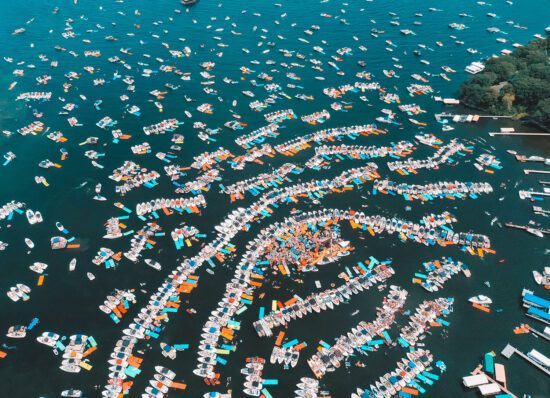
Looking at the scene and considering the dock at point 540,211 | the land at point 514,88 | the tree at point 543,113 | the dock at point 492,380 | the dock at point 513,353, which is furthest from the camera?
the land at point 514,88

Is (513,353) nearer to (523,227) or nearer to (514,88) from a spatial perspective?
(523,227)

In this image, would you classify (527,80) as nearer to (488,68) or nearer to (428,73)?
(488,68)

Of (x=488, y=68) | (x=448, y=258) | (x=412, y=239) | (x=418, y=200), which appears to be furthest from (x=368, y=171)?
(x=488, y=68)

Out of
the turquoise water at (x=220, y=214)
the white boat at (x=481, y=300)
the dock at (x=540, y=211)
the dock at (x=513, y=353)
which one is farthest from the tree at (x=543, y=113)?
the dock at (x=513, y=353)

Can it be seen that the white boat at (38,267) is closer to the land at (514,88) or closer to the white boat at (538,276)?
the white boat at (538,276)

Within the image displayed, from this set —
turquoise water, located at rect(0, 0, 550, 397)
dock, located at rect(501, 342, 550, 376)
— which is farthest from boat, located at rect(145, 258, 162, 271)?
dock, located at rect(501, 342, 550, 376)

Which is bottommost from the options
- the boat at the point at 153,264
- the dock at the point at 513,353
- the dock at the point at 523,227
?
the dock at the point at 513,353

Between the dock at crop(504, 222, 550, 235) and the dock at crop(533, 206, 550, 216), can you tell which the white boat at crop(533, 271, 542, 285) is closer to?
the dock at crop(504, 222, 550, 235)
